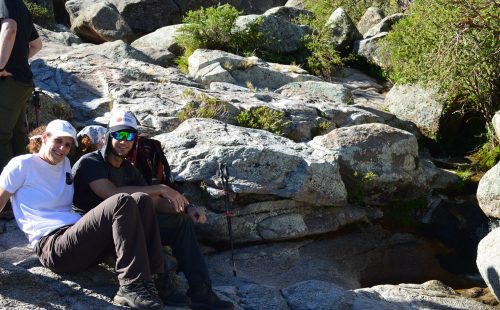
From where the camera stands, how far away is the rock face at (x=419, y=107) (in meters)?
14.9

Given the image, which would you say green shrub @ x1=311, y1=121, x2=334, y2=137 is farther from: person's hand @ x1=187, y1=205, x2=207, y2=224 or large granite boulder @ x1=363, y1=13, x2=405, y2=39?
large granite boulder @ x1=363, y1=13, x2=405, y2=39

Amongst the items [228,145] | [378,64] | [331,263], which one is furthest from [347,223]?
[378,64]

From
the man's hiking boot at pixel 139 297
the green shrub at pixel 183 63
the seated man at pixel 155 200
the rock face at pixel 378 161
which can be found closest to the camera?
the man's hiking boot at pixel 139 297

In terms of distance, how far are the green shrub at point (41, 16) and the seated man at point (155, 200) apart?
1737cm

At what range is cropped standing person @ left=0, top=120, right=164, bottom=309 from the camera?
228 inches

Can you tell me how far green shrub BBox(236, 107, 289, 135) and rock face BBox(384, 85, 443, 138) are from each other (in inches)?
178

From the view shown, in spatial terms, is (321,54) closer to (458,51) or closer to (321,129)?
(458,51)

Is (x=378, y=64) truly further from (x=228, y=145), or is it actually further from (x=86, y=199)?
(x=86, y=199)

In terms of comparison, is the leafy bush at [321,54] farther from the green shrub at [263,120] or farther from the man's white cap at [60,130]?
the man's white cap at [60,130]

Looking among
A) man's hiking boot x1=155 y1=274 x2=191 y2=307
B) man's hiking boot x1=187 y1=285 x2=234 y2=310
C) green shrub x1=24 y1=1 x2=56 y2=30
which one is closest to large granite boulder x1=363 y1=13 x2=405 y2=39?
green shrub x1=24 y1=1 x2=56 y2=30

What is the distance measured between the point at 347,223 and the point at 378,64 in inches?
385

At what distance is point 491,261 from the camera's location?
864 centimetres

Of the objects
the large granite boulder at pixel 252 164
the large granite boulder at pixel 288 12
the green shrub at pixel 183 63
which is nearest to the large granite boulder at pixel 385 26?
the large granite boulder at pixel 288 12

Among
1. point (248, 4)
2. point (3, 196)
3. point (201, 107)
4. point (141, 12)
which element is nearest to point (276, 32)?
point (141, 12)
